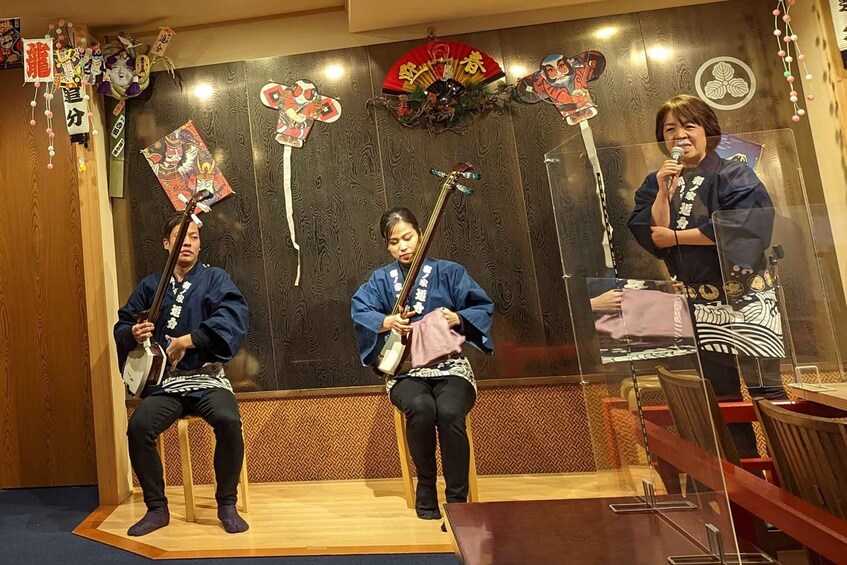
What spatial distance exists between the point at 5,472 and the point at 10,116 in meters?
2.15

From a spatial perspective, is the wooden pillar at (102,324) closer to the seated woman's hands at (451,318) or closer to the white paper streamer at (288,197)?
the white paper streamer at (288,197)

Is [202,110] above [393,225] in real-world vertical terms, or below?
above

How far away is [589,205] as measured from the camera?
1692 mm

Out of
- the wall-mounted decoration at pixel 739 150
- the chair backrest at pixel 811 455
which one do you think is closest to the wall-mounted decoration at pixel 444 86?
the wall-mounted decoration at pixel 739 150

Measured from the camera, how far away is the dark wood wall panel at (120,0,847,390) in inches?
149

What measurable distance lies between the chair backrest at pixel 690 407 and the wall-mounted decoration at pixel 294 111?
9.81ft

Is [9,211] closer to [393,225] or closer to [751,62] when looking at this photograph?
[393,225]

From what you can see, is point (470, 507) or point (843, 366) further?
point (843, 366)

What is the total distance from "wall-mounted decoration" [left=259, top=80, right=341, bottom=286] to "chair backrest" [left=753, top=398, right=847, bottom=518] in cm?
300

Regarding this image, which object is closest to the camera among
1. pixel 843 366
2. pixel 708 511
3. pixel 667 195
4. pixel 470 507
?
pixel 708 511

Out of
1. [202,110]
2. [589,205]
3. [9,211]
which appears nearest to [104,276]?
[9,211]

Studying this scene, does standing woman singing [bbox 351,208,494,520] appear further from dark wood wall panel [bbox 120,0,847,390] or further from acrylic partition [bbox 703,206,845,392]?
acrylic partition [bbox 703,206,845,392]

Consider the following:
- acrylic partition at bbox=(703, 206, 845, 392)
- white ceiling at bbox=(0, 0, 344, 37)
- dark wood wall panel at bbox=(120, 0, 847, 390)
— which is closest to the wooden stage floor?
dark wood wall panel at bbox=(120, 0, 847, 390)

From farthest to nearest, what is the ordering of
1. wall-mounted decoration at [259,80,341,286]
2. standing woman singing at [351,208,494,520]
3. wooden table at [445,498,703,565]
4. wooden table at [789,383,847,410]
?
wall-mounted decoration at [259,80,341,286], standing woman singing at [351,208,494,520], wooden table at [789,383,847,410], wooden table at [445,498,703,565]
